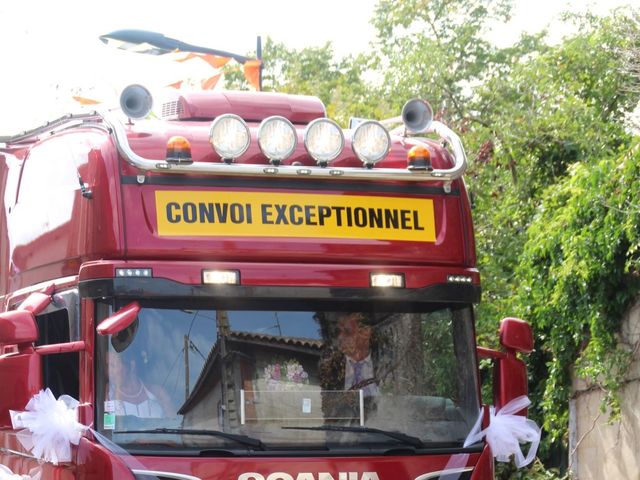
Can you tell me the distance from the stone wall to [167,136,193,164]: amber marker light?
21.9 ft

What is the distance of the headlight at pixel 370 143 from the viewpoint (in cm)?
763

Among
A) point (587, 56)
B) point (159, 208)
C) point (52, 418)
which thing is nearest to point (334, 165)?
point (159, 208)

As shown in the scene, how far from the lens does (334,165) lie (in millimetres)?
7754

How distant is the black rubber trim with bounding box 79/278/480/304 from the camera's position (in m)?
6.98

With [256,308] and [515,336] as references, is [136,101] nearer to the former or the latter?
[256,308]

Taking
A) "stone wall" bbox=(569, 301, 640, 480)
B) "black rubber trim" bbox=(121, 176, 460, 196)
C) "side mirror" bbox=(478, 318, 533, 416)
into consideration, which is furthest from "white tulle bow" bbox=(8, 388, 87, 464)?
"stone wall" bbox=(569, 301, 640, 480)

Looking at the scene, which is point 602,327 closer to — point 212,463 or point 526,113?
point 526,113

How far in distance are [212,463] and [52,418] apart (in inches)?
35.5

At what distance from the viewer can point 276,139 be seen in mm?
7465

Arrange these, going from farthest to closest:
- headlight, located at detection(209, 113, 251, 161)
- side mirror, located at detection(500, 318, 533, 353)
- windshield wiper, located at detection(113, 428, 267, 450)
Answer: side mirror, located at detection(500, 318, 533, 353), headlight, located at detection(209, 113, 251, 161), windshield wiper, located at detection(113, 428, 267, 450)

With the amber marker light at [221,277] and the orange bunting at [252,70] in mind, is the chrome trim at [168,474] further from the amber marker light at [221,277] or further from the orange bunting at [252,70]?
the orange bunting at [252,70]

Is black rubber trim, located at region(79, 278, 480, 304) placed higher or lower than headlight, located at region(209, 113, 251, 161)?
lower

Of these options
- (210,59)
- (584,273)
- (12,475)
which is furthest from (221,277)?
(210,59)

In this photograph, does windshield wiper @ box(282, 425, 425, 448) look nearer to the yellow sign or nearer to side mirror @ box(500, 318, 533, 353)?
side mirror @ box(500, 318, 533, 353)
